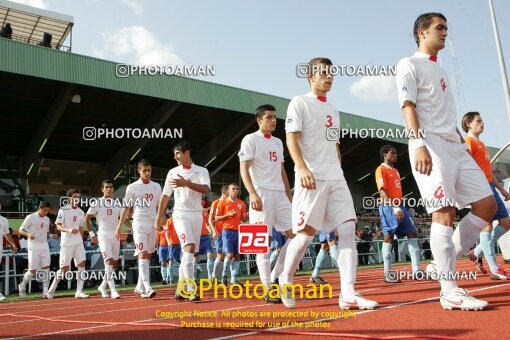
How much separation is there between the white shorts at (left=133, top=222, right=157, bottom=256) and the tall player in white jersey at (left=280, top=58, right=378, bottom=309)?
12.8 ft

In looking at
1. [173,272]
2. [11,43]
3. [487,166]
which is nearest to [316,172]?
[487,166]

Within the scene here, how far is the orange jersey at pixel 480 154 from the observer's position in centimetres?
669

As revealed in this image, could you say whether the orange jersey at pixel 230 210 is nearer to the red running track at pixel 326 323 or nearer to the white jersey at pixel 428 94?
the red running track at pixel 326 323

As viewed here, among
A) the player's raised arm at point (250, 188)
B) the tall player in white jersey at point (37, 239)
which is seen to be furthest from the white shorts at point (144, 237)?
the tall player in white jersey at point (37, 239)

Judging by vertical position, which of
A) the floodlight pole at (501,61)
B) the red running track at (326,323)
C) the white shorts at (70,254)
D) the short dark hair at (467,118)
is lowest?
the red running track at (326,323)

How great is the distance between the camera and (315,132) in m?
4.82

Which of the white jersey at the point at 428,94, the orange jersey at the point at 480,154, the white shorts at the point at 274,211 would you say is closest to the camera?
the white jersey at the point at 428,94

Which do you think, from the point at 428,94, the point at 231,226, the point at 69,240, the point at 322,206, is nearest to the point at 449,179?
the point at 428,94

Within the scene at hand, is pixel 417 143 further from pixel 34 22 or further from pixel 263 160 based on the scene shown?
pixel 34 22

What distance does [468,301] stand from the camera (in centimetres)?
386

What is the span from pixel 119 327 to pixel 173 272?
8900 mm

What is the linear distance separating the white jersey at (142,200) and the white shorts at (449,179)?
5201 millimetres

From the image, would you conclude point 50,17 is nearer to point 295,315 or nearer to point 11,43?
point 11,43

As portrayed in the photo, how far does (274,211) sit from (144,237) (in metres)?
3.05
